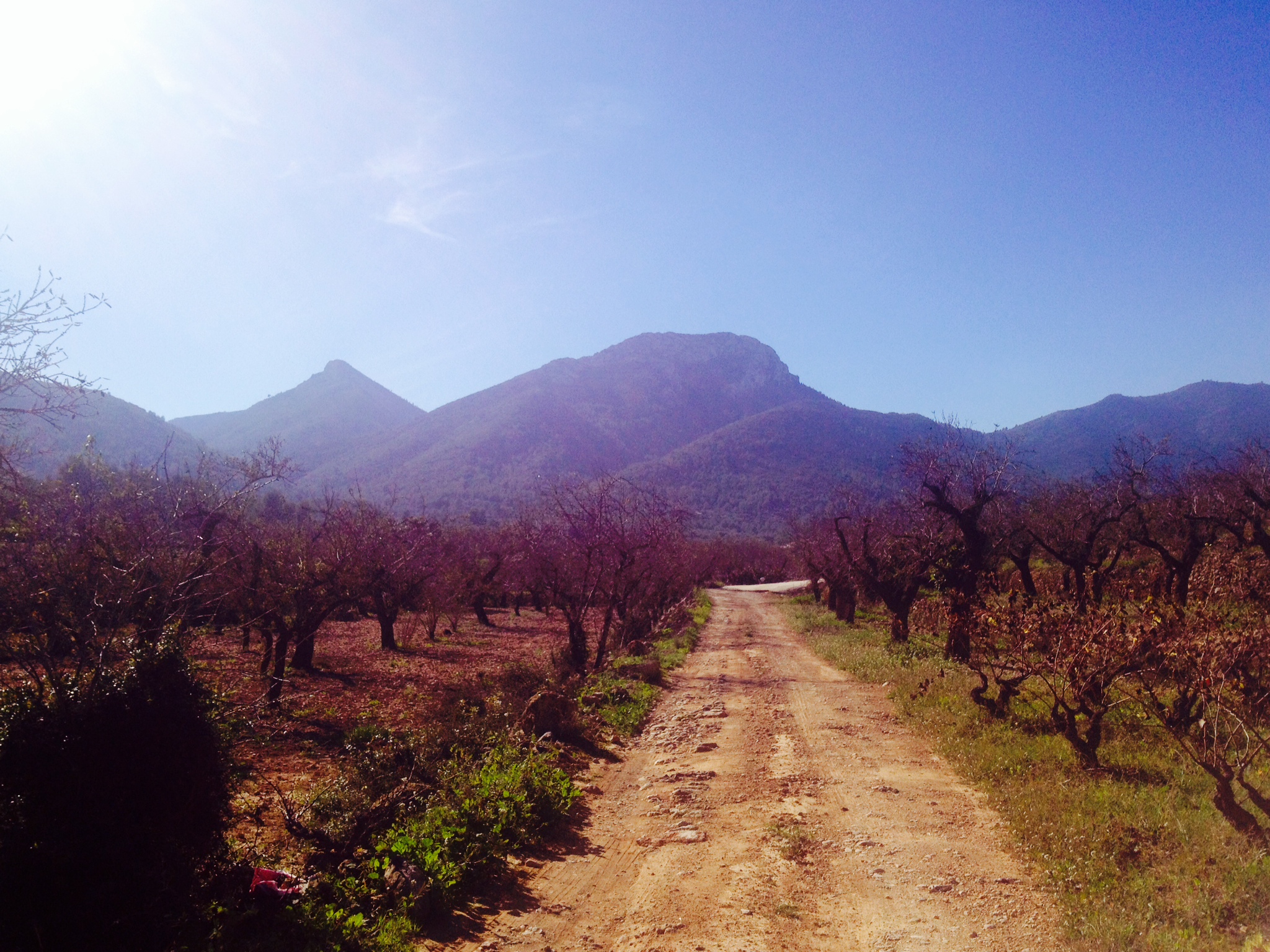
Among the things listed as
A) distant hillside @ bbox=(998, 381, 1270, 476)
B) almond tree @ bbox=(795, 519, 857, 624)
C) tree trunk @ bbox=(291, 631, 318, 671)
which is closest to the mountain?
almond tree @ bbox=(795, 519, 857, 624)

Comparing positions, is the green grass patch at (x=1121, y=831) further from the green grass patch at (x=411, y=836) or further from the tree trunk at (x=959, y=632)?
Result: the green grass patch at (x=411, y=836)

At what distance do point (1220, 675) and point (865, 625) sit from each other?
24.3 m

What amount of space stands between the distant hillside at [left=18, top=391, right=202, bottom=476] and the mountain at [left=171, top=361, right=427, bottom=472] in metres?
57.6

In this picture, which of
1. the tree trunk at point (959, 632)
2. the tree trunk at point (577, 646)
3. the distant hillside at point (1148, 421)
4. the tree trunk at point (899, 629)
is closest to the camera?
the tree trunk at point (959, 632)

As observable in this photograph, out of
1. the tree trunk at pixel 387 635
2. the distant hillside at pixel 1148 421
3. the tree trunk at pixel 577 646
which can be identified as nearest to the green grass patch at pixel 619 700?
the tree trunk at pixel 577 646

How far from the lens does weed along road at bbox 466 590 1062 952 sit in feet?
18.2

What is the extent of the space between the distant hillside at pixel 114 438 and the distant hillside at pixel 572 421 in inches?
974

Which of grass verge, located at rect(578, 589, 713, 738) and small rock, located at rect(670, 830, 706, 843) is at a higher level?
small rock, located at rect(670, 830, 706, 843)

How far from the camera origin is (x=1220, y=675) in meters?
6.70

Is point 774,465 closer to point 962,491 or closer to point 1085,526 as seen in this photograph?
point 1085,526

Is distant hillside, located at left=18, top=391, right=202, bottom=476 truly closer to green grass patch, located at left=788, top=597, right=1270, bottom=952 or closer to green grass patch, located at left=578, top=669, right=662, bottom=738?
green grass patch, located at left=578, top=669, right=662, bottom=738

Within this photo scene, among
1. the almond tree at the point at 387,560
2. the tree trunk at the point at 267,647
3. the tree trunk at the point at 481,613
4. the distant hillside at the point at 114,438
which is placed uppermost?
the distant hillside at the point at 114,438

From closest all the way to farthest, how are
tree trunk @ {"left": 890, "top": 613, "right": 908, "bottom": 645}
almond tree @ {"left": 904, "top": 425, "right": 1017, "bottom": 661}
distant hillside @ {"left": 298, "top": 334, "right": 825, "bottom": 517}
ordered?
almond tree @ {"left": 904, "top": 425, "right": 1017, "bottom": 661} < tree trunk @ {"left": 890, "top": 613, "right": 908, "bottom": 645} < distant hillside @ {"left": 298, "top": 334, "right": 825, "bottom": 517}

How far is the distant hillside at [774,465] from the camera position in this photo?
9950 cm
